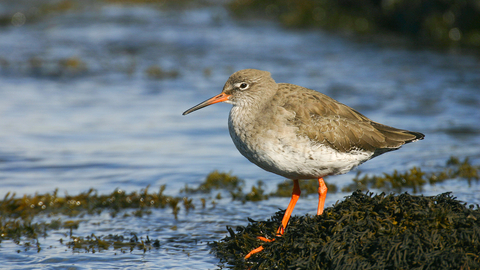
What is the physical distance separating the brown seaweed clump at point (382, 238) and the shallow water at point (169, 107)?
1.10 meters

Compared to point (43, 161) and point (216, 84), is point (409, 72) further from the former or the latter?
point (43, 161)

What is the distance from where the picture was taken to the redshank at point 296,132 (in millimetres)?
5402

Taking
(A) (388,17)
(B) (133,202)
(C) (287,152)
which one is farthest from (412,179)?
(A) (388,17)

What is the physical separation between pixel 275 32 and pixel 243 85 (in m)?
15.1

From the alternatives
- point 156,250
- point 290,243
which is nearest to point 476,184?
point 290,243

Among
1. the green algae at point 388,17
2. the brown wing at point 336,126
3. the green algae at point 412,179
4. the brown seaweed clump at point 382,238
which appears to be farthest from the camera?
the green algae at point 388,17

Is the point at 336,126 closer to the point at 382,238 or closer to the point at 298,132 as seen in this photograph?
the point at 298,132

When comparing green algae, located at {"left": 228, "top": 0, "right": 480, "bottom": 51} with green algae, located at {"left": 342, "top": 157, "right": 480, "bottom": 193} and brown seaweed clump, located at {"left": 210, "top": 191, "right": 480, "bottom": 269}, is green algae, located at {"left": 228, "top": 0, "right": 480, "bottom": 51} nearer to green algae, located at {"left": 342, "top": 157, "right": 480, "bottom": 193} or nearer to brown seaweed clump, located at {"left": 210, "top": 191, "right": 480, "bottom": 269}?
green algae, located at {"left": 342, "top": 157, "right": 480, "bottom": 193}

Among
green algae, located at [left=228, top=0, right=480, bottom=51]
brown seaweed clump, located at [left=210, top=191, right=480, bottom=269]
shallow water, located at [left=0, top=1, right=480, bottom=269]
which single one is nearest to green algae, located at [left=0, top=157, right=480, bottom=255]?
shallow water, located at [left=0, top=1, right=480, bottom=269]

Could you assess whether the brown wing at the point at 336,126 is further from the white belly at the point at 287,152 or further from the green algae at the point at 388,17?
the green algae at the point at 388,17

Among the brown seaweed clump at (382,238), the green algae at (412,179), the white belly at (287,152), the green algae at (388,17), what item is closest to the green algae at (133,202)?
the green algae at (412,179)

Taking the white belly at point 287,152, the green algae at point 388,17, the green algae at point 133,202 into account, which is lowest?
the green algae at point 133,202

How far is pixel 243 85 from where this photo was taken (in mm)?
6039

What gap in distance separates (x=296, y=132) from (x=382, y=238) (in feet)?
4.79
